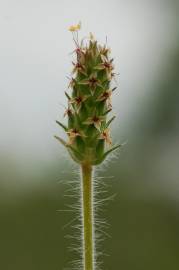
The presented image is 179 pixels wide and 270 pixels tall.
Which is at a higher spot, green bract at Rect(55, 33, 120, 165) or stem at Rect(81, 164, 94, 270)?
green bract at Rect(55, 33, 120, 165)

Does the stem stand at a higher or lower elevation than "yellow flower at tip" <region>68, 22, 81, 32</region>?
lower

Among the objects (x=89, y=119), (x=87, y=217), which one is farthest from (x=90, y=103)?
(x=87, y=217)

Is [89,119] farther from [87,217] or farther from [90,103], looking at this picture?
[87,217]

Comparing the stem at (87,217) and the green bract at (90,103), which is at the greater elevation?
the green bract at (90,103)

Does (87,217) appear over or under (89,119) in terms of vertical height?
under
